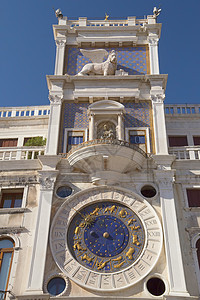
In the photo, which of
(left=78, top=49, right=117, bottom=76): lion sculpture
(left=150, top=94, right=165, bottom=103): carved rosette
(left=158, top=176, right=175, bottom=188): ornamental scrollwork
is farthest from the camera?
(left=78, top=49, right=117, bottom=76): lion sculpture

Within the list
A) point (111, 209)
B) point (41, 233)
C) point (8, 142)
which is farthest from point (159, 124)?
point (8, 142)

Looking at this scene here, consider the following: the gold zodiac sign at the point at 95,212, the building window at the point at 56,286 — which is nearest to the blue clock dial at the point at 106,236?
the gold zodiac sign at the point at 95,212

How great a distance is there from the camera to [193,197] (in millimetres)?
16469

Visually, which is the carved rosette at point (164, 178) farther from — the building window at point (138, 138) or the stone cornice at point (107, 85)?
the stone cornice at point (107, 85)

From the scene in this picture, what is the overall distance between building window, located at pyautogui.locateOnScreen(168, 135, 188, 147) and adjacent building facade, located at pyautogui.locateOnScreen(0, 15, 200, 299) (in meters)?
0.05

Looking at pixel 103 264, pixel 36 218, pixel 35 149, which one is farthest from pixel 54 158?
pixel 103 264

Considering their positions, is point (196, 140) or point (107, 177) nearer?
point (107, 177)

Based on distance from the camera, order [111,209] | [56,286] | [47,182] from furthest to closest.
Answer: [47,182], [111,209], [56,286]

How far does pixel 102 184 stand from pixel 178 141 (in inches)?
233

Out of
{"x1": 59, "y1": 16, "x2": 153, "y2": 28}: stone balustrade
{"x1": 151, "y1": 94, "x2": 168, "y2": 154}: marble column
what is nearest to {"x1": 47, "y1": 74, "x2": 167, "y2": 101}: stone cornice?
{"x1": 151, "y1": 94, "x2": 168, "y2": 154}: marble column

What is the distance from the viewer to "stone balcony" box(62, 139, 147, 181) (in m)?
16.2

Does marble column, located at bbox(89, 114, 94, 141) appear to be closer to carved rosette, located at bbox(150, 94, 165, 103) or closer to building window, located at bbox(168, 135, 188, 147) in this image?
carved rosette, located at bbox(150, 94, 165, 103)

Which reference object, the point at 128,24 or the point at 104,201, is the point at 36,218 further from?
the point at 128,24

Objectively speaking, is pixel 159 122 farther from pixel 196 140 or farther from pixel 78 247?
pixel 78 247
